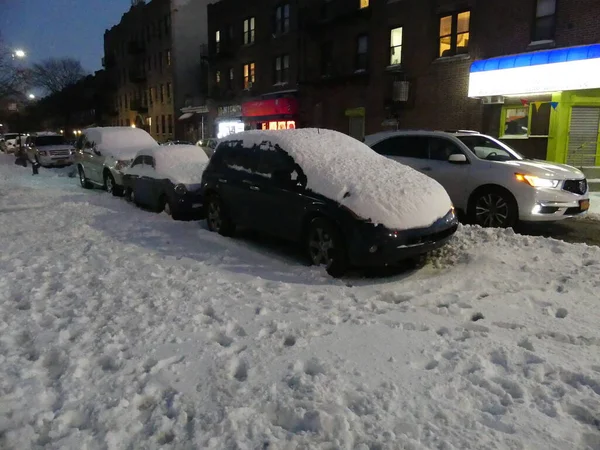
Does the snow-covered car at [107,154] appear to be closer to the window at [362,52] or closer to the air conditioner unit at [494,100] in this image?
the air conditioner unit at [494,100]

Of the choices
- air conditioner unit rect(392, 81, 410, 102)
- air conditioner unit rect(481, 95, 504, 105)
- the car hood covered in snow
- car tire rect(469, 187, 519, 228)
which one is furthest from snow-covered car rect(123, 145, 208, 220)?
air conditioner unit rect(392, 81, 410, 102)

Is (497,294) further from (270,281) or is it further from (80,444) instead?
(80,444)

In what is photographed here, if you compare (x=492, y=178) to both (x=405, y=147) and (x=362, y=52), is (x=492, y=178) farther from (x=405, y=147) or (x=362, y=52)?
(x=362, y=52)

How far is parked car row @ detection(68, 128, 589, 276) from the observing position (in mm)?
5605

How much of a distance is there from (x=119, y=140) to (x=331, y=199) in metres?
10.8

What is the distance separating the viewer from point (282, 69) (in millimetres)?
28688

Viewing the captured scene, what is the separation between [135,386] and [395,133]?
25.7 feet

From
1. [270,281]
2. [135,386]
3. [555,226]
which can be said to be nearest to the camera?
[135,386]

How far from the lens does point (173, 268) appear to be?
5984 mm

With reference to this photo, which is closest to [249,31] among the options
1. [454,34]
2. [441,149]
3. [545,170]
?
[454,34]

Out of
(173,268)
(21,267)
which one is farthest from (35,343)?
(21,267)

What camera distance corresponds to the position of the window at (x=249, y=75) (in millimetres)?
31219

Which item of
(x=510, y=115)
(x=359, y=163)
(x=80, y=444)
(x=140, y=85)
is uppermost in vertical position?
(x=140, y=85)

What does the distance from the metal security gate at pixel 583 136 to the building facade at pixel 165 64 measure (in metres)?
26.2
